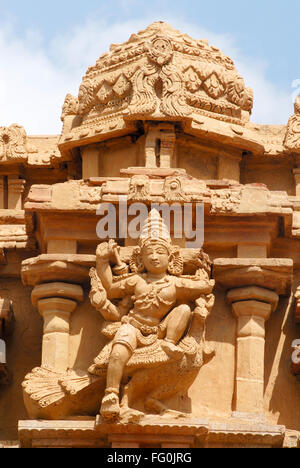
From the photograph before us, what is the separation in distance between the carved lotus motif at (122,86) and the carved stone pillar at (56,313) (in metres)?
3.75

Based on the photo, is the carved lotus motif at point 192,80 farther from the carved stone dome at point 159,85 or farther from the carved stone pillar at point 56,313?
the carved stone pillar at point 56,313

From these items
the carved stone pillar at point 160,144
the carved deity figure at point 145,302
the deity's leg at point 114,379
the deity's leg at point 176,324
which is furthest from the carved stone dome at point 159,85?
the deity's leg at point 114,379

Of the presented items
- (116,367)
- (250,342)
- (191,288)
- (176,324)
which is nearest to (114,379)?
(116,367)

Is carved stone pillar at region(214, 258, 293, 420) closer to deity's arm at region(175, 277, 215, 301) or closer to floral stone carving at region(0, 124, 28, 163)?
deity's arm at region(175, 277, 215, 301)

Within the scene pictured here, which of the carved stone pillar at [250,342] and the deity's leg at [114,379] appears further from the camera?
the carved stone pillar at [250,342]

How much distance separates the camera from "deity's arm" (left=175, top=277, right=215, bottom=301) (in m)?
18.9

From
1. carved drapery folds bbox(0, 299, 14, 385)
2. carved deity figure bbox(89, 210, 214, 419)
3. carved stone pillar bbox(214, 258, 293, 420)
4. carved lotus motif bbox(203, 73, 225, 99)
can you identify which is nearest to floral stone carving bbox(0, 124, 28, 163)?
carved lotus motif bbox(203, 73, 225, 99)

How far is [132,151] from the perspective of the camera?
73.3 feet

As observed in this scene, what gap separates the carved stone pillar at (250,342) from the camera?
18.9 meters

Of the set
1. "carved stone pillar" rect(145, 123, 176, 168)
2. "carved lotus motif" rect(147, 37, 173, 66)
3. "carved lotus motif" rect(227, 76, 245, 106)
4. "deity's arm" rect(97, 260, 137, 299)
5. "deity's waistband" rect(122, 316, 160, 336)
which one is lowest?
"deity's waistband" rect(122, 316, 160, 336)

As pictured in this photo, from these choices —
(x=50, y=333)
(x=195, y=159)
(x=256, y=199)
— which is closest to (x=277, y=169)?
(x=195, y=159)

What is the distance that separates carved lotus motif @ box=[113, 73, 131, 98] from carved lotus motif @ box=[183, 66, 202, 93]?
82 cm

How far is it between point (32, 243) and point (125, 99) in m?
2.98

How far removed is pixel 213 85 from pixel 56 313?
4704mm
